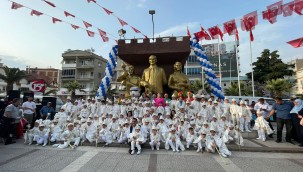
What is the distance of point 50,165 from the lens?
5.37 metres

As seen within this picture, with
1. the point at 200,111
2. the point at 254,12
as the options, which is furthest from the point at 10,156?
the point at 254,12

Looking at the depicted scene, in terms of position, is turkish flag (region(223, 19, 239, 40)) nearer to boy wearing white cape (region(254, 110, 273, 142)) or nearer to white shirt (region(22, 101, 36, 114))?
boy wearing white cape (region(254, 110, 273, 142))

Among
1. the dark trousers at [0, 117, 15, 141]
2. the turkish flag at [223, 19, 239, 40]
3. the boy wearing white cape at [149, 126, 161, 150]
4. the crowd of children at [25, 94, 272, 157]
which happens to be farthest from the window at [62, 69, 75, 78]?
the boy wearing white cape at [149, 126, 161, 150]

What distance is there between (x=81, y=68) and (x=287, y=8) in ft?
125

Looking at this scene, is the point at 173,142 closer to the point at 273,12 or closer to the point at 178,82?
the point at 178,82

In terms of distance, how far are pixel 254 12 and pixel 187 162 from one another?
974cm

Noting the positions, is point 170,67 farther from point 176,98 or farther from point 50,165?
point 50,165

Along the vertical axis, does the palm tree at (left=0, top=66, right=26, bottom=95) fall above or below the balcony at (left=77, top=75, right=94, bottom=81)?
below

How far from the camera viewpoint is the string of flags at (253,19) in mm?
9789

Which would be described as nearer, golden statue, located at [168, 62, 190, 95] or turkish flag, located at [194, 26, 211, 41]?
golden statue, located at [168, 62, 190, 95]

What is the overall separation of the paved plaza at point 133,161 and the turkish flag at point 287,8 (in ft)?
22.6

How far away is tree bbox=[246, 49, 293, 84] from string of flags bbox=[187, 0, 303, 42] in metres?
23.1

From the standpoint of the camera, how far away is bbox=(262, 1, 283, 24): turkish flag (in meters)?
10.5

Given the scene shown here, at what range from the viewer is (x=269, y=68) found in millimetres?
34594
